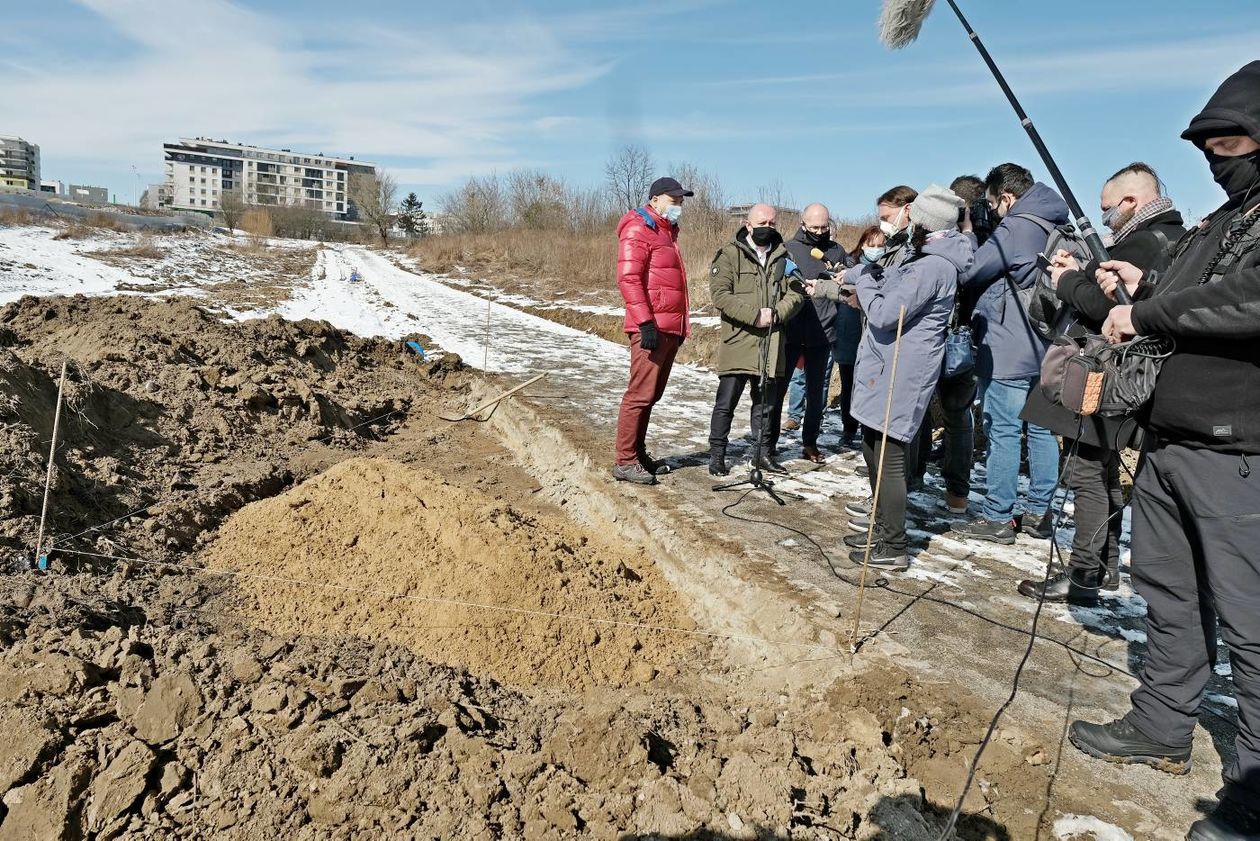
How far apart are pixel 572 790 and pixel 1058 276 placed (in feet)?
9.25

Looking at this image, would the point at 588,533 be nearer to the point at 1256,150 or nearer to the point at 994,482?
the point at 994,482

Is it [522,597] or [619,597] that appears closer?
[522,597]

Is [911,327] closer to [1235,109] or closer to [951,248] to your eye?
[951,248]

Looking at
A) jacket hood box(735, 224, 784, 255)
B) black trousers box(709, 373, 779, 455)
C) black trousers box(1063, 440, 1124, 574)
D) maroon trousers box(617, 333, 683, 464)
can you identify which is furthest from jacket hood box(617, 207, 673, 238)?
black trousers box(1063, 440, 1124, 574)

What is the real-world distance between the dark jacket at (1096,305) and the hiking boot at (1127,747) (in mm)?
1014

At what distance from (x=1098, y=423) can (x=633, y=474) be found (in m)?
2.96

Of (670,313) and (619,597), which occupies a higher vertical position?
(670,313)

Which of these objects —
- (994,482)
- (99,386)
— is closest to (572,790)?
(994,482)

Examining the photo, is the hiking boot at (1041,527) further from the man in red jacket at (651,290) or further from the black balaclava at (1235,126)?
the black balaclava at (1235,126)

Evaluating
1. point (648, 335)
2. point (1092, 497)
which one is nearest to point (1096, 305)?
point (1092, 497)

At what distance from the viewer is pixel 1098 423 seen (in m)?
3.35

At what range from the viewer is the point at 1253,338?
208 cm

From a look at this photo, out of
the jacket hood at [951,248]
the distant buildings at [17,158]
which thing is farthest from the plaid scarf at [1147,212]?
the distant buildings at [17,158]

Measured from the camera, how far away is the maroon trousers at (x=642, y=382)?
515cm
